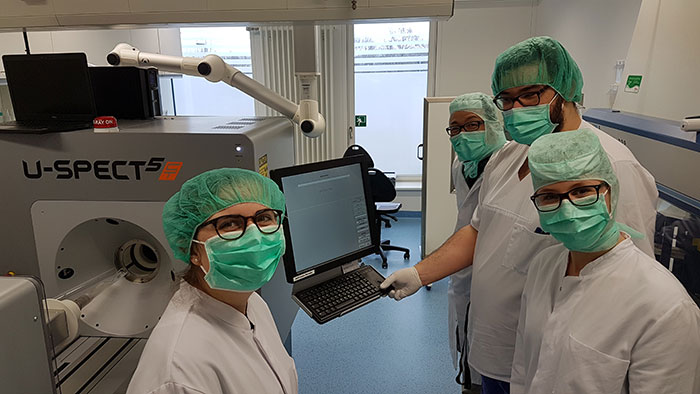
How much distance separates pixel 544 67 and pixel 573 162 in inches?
17.8

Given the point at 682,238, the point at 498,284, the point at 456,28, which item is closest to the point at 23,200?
the point at 498,284

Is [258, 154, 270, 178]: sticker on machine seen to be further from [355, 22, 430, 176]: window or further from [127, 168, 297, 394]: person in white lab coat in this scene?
[355, 22, 430, 176]: window

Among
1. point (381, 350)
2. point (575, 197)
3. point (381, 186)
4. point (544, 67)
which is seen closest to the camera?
point (575, 197)

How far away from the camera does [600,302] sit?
1022 mm

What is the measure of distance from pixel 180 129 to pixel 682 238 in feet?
5.10

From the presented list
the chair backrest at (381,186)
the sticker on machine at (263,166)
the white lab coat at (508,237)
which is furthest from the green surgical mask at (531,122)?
the chair backrest at (381,186)

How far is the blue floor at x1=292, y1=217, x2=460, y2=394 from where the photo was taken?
2.58 metres

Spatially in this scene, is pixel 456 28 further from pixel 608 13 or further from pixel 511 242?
pixel 511 242

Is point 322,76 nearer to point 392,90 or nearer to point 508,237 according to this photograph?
point 392,90

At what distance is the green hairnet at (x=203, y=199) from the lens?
984 mm

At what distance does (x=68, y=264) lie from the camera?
147 centimetres

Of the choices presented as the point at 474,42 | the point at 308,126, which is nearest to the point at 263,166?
the point at 308,126

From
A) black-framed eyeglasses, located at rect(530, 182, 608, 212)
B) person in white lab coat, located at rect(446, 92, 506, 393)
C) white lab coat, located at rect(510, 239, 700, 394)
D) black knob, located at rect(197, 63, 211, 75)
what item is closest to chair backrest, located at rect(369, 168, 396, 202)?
person in white lab coat, located at rect(446, 92, 506, 393)

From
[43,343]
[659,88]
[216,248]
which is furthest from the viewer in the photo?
[659,88]
